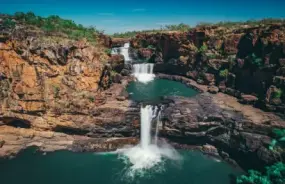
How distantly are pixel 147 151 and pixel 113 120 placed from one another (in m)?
5.68

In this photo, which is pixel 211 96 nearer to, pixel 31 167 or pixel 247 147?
pixel 247 147

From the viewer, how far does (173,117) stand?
32.6 meters

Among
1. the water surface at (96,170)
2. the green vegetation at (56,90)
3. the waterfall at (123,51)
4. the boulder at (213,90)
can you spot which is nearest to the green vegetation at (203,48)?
the boulder at (213,90)

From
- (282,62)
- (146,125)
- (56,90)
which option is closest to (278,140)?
(282,62)

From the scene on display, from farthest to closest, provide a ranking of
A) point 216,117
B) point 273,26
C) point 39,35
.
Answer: point 273,26, point 39,35, point 216,117

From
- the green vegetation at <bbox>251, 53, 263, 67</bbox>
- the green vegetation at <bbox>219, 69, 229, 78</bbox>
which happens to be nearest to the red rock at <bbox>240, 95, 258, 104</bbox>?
the green vegetation at <bbox>251, 53, 263, 67</bbox>

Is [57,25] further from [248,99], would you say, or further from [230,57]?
[248,99]

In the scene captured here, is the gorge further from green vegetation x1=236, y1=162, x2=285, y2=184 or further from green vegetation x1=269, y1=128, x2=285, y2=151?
green vegetation x1=236, y1=162, x2=285, y2=184

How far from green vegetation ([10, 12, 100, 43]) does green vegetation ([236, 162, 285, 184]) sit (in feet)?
91.2

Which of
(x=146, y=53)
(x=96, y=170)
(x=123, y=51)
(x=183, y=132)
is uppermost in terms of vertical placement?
(x=123, y=51)

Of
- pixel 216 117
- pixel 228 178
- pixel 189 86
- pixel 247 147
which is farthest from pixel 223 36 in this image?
pixel 228 178

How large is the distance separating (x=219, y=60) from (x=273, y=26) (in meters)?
10.9

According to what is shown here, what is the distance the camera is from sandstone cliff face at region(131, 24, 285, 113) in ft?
115

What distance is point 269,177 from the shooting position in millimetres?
24594
